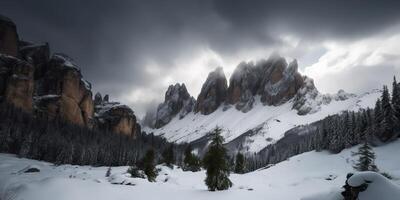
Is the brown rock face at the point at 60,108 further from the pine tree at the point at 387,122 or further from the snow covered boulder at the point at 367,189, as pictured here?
the snow covered boulder at the point at 367,189

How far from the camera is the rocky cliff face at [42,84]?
482ft

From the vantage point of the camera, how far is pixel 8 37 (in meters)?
167

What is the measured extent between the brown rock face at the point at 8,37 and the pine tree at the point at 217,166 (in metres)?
176

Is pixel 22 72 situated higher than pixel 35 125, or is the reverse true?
pixel 22 72

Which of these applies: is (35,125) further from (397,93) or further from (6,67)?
(397,93)

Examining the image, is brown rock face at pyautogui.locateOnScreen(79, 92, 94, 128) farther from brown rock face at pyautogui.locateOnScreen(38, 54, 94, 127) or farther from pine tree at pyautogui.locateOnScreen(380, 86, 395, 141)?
pine tree at pyautogui.locateOnScreen(380, 86, 395, 141)

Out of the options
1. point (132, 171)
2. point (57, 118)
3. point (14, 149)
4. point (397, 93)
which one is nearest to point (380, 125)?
point (397, 93)

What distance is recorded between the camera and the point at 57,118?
156m

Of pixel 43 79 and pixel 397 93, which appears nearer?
pixel 397 93

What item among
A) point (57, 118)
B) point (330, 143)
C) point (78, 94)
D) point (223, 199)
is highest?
point (78, 94)

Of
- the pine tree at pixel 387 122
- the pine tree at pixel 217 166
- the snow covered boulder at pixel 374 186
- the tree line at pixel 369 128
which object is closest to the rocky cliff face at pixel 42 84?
the pine tree at pixel 217 166

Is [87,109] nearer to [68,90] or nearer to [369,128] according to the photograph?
[68,90]

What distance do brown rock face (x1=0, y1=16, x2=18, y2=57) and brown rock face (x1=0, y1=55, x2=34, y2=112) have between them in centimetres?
1307

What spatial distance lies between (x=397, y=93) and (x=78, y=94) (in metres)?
182
